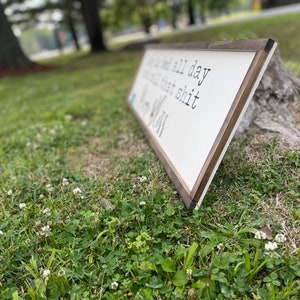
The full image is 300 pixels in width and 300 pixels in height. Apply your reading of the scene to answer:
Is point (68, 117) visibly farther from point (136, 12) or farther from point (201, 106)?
point (136, 12)

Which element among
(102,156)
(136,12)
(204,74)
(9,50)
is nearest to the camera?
(204,74)

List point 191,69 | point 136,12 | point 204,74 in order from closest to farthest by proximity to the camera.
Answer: point 204,74 → point 191,69 → point 136,12

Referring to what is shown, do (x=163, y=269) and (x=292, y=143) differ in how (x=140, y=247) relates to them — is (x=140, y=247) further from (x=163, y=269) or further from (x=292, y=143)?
(x=292, y=143)

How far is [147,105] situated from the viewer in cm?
345

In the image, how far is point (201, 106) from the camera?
6.95ft

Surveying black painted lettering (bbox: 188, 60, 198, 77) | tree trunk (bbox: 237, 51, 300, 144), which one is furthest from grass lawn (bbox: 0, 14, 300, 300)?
Result: black painted lettering (bbox: 188, 60, 198, 77)

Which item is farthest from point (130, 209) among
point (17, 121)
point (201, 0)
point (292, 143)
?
point (201, 0)

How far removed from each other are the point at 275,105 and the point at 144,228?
5.14 ft

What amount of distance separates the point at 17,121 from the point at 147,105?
86.6 inches

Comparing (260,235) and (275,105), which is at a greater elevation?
(260,235)

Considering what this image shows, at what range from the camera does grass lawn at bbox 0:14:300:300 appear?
1.51m

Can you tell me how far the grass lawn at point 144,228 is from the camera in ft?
4.97

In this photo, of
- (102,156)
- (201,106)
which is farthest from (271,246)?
(102,156)

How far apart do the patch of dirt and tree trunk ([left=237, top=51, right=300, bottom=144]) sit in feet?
3.06
